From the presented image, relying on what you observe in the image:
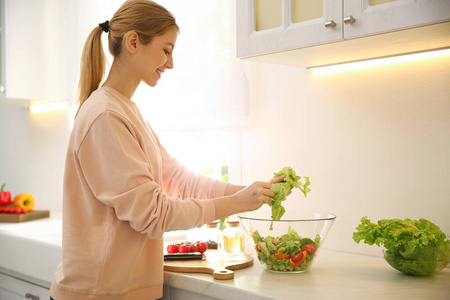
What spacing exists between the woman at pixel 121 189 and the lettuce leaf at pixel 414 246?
349 mm

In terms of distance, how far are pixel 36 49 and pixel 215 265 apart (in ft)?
6.18

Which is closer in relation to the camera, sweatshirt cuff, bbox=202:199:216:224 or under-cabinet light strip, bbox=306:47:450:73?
sweatshirt cuff, bbox=202:199:216:224

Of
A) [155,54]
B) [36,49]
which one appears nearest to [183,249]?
[155,54]

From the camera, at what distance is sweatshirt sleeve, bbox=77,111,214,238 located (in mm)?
1233

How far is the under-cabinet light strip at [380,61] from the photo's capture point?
4.99 feet

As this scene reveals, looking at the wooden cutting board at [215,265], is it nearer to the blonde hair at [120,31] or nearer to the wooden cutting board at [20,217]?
the blonde hair at [120,31]

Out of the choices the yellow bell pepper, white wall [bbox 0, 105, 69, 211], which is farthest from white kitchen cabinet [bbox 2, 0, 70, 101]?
the yellow bell pepper

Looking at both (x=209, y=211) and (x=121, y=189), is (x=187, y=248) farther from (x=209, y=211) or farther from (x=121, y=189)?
(x=121, y=189)

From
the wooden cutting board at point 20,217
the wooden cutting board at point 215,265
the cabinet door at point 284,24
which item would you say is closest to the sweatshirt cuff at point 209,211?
the wooden cutting board at point 215,265

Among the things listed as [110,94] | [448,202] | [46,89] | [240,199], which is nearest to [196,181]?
[240,199]

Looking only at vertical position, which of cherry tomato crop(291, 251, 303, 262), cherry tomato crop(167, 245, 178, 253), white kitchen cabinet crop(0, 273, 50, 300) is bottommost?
white kitchen cabinet crop(0, 273, 50, 300)

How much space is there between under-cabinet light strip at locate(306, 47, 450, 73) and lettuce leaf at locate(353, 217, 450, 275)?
1.67 feet

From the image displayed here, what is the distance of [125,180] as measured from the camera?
1229 mm

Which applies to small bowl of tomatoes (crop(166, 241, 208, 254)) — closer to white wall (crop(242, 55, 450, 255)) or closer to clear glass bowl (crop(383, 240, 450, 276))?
white wall (crop(242, 55, 450, 255))
